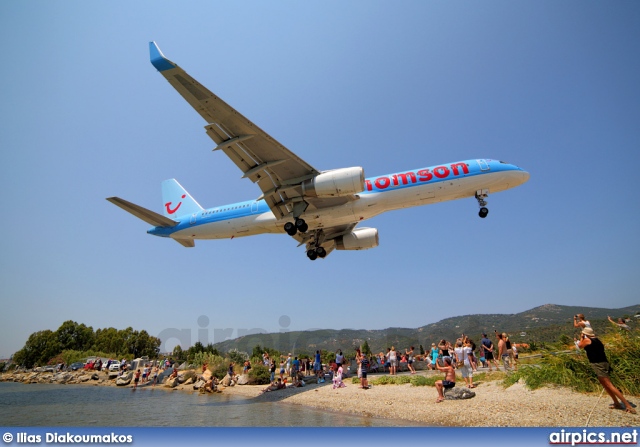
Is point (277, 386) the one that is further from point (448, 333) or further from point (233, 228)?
point (448, 333)

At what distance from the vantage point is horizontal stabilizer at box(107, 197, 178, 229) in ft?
72.9

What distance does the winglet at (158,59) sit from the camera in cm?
1562

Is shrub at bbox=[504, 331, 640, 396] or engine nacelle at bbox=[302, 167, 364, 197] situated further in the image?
engine nacelle at bbox=[302, 167, 364, 197]

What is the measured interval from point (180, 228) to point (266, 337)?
27.5 m

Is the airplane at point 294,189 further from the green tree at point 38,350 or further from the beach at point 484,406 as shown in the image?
the green tree at point 38,350

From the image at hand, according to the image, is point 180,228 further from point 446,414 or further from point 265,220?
point 446,414

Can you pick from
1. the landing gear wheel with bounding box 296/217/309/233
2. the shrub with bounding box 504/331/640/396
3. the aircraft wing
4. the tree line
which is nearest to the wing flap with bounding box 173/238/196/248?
the aircraft wing

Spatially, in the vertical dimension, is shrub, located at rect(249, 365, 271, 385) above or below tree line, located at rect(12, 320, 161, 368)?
below

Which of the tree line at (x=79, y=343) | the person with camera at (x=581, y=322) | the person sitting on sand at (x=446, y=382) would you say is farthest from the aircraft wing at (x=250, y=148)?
the tree line at (x=79, y=343)

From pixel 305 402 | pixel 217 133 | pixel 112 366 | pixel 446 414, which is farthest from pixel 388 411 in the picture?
pixel 112 366

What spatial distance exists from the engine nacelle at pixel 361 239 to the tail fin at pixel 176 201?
12.9 metres

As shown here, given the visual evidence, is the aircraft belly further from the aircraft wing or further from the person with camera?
the person with camera

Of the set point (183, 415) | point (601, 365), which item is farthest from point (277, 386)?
point (601, 365)

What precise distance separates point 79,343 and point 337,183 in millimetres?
101052
